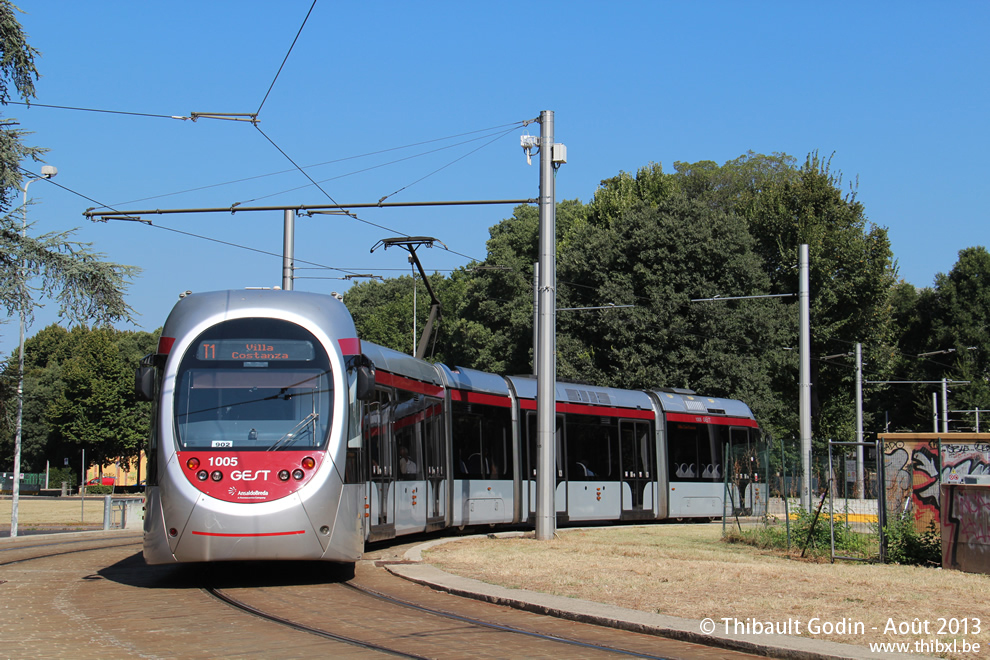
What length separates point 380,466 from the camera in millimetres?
15594

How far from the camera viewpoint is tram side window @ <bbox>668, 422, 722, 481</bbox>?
2634 centimetres

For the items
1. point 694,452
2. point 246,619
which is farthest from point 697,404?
point 246,619

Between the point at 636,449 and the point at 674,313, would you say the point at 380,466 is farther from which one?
the point at 674,313

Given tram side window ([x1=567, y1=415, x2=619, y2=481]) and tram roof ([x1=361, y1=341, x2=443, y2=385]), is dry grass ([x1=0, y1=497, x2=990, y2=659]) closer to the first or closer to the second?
tram roof ([x1=361, y1=341, x2=443, y2=385])

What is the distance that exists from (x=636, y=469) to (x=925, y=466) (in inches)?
397

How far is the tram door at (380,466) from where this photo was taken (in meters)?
14.9

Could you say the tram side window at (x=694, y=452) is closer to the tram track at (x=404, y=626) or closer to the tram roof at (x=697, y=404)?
the tram roof at (x=697, y=404)

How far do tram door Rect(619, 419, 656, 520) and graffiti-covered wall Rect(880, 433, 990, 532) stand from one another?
8.89 metres

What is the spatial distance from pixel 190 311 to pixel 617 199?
140 ft

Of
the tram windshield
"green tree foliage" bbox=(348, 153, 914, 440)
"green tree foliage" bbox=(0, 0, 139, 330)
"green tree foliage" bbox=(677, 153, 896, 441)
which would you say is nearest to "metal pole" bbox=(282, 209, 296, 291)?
"green tree foliage" bbox=(0, 0, 139, 330)

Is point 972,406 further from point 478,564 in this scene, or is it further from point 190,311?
point 190,311

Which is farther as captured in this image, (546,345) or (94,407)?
(94,407)

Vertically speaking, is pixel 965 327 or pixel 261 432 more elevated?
pixel 965 327

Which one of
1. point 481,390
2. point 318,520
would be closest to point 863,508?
point 481,390
